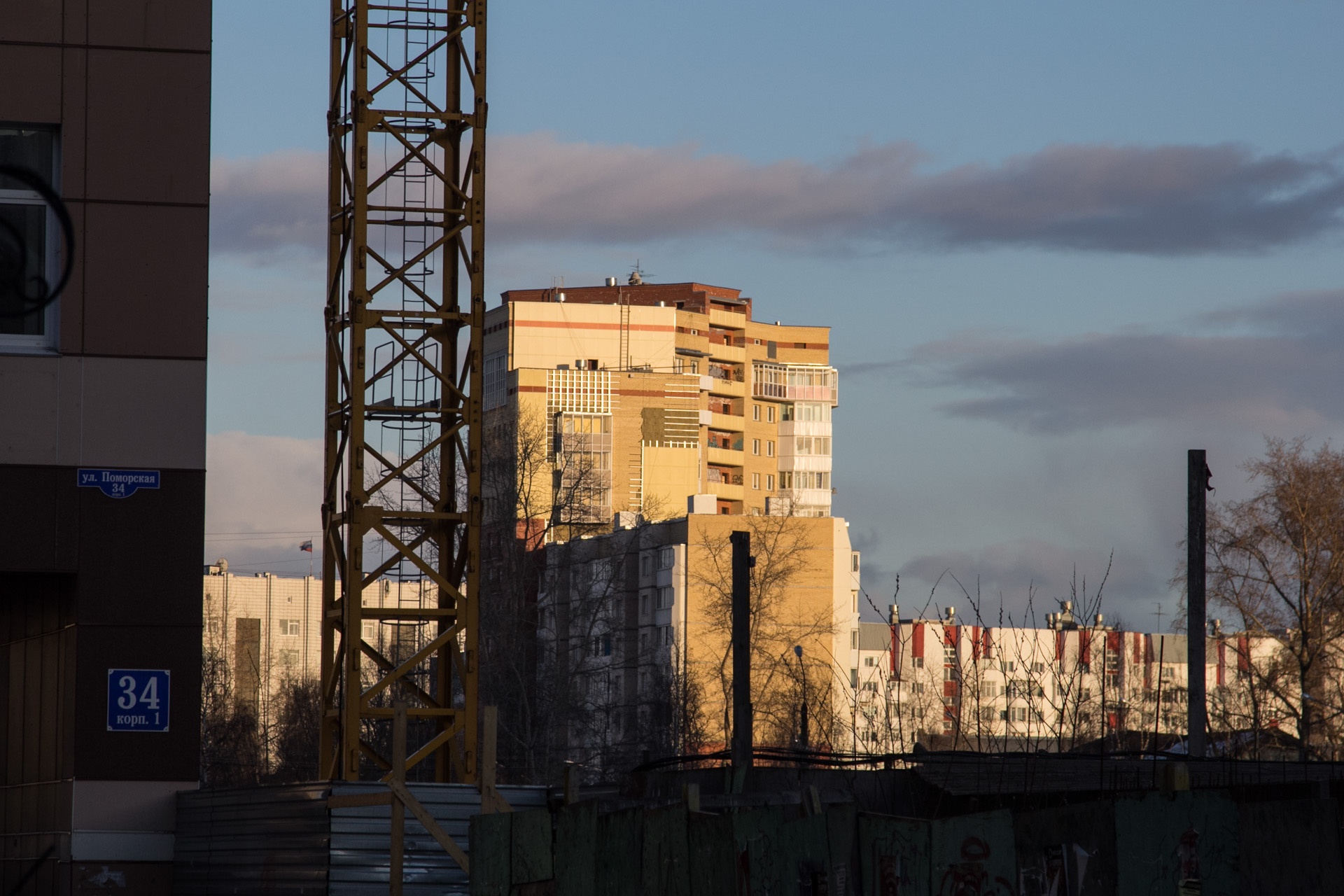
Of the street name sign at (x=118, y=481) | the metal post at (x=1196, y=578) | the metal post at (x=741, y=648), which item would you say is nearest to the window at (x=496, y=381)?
Result: the metal post at (x=741, y=648)

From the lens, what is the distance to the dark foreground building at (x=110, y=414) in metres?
13.8

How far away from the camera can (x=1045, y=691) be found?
72438mm

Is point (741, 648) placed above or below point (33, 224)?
below

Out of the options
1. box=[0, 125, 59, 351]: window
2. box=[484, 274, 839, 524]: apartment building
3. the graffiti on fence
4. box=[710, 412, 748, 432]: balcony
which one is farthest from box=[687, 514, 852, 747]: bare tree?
the graffiti on fence

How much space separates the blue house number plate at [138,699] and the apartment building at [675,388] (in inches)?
4248

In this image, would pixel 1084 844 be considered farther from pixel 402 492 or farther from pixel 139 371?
pixel 402 492

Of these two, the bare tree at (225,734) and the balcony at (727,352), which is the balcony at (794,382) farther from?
the bare tree at (225,734)

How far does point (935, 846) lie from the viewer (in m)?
8.82

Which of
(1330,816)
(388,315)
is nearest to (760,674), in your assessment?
(388,315)

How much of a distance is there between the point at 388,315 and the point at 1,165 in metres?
13.0

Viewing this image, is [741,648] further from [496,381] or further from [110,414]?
[496,381]

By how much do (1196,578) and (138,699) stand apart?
13979 mm

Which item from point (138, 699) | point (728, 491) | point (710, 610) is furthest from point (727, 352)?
point (138, 699)

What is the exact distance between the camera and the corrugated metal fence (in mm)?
14312
